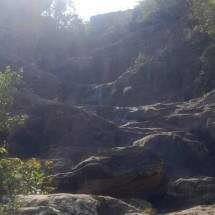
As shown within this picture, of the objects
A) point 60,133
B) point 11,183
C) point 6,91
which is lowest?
point 60,133

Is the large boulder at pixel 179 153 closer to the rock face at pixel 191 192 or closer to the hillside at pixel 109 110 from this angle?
the hillside at pixel 109 110

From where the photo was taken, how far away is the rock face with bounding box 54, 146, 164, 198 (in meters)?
22.5

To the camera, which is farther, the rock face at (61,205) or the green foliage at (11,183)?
the rock face at (61,205)

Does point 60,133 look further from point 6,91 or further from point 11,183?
point 11,183

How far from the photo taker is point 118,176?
74.5 ft

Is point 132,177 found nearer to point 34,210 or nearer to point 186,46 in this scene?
point 34,210

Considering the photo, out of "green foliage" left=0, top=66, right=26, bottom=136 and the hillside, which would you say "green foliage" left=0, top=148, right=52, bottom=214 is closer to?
the hillside

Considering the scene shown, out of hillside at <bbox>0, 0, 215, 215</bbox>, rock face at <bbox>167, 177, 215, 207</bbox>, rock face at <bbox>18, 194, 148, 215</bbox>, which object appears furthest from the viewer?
rock face at <bbox>167, 177, 215, 207</bbox>

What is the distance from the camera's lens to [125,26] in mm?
68562

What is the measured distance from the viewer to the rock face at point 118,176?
22516mm

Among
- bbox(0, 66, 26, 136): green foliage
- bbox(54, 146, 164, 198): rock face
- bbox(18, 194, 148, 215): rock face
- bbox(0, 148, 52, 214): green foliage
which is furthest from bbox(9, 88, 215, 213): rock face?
bbox(0, 148, 52, 214): green foliage

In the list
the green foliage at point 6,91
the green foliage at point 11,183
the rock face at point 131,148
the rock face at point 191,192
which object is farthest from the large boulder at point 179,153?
the green foliage at point 11,183

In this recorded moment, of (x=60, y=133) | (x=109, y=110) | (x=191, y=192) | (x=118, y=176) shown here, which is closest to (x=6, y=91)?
(x=118, y=176)

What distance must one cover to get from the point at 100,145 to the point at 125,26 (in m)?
38.9
